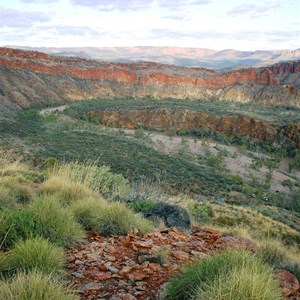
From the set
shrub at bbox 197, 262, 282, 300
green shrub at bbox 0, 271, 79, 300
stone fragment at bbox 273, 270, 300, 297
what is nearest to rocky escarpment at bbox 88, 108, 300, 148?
stone fragment at bbox 273, 270, 300, 297

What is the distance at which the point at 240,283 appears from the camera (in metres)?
2.97

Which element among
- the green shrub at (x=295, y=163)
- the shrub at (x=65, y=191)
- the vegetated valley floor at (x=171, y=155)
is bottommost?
the green shrub at (x=295, y=163)

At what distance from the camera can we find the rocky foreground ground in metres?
3.68

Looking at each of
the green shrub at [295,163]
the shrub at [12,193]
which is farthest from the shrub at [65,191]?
the green shrub at [295,163]

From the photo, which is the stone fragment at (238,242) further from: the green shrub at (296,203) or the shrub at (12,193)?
the green shrub at (296,203)

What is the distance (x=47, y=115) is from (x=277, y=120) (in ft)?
88.1

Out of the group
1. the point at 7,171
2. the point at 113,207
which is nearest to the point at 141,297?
the point at 113,207

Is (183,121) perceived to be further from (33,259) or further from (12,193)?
(33,259)

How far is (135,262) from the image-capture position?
436 cm

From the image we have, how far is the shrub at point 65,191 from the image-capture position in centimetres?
648

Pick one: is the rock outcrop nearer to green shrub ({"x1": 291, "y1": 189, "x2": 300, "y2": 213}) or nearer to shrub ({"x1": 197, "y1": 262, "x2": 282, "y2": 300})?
green shrub ({"x1": 291, "y1": 189, "x2": 300, "y2": 213})

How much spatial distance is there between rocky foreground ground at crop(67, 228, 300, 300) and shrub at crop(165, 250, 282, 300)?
27 centimetres

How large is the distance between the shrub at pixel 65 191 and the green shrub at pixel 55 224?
1.26 metres

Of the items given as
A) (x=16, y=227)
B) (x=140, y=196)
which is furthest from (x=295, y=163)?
(x=16, y=227)
